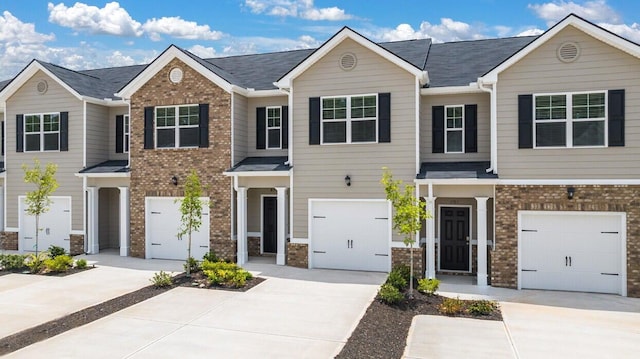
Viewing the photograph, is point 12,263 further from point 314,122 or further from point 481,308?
point 481,308

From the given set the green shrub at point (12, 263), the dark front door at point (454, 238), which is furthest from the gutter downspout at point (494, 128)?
the green shrub at point (12, 263)

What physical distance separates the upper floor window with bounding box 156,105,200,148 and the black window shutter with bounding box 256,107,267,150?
2.04 meters

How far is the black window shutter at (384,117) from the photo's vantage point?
1368cm

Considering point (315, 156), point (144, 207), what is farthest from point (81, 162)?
point (315, 156)

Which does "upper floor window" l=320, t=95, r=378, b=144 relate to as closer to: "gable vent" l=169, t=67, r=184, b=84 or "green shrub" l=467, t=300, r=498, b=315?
"gable vent" l=169, t=67, r=184, b=84

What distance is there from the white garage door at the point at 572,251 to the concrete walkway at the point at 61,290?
1045 cm

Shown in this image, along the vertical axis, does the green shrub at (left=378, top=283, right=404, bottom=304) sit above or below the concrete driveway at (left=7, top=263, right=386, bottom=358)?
above

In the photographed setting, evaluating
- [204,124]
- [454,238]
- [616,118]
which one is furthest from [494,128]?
[204,124]

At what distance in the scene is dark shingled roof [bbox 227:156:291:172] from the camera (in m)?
14.7

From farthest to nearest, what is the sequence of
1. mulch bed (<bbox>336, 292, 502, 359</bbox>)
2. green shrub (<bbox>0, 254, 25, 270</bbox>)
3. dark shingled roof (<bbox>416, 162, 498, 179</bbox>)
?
green shrub (<bbox>0, 254, 25, 270</bbox>) → dark shingled roof (<bbox>416, 162, 498, 179</bbox>) → mulch bed (<bbox>336, 292, 502, 359</bbox>)

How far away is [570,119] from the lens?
1217 cm

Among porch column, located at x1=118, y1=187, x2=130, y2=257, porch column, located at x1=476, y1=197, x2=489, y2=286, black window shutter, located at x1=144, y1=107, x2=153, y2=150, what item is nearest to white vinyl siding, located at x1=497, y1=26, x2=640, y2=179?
porch column, located at x1=476, y1=197, x2=489, y2=286

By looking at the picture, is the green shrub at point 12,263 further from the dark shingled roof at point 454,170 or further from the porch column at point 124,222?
the dark shingled roof at point 454,170

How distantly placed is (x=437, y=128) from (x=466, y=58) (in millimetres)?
3546
